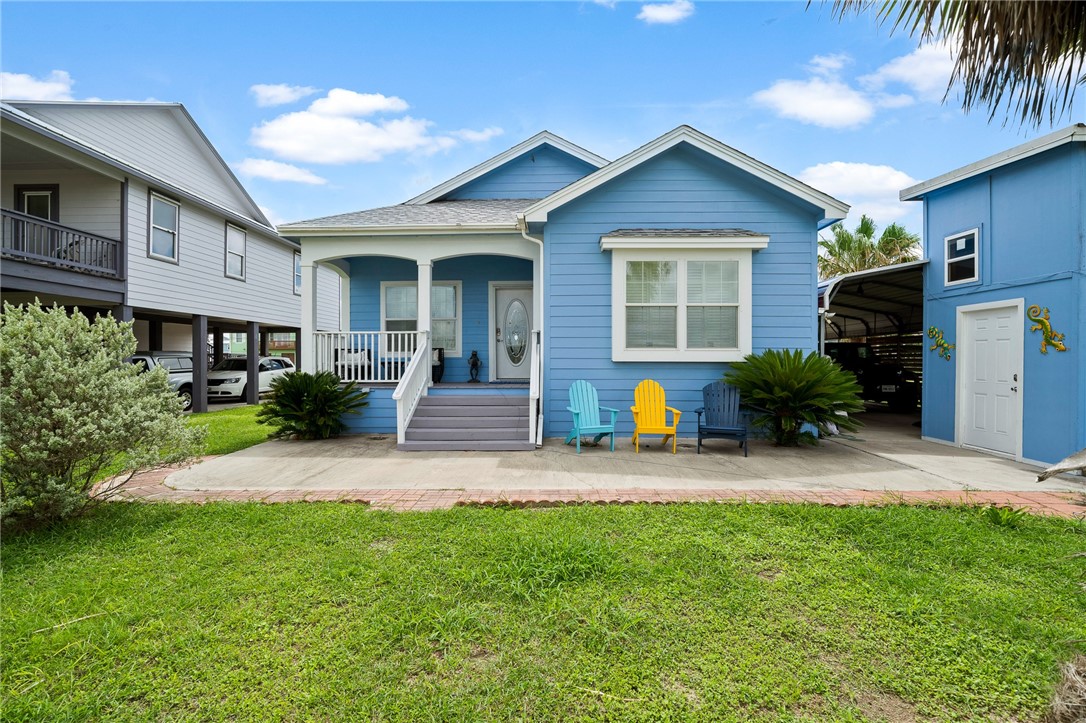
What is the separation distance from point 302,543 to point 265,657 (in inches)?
55.3

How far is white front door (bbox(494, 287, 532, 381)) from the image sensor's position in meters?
11.1

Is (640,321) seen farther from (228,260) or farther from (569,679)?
(228,260)

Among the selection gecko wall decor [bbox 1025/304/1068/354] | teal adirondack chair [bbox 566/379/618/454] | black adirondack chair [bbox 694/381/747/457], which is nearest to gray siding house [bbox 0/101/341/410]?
teal adirondack chair [bbox 566/379/618/454]

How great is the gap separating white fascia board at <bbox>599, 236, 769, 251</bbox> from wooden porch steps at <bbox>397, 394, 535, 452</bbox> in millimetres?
3024

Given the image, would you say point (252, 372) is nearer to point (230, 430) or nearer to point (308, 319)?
point (230, 430)

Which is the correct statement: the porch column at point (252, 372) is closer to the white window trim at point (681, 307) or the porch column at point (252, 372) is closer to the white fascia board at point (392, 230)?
the white fascia board at point (392, 230)

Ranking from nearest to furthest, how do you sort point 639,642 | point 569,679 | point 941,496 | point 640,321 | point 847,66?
point 569,679 → point 639,642 → point 941,496 → point 640,321 → point 847,66

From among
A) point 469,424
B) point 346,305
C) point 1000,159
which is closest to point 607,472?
point 469,424

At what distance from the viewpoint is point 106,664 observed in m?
2.39

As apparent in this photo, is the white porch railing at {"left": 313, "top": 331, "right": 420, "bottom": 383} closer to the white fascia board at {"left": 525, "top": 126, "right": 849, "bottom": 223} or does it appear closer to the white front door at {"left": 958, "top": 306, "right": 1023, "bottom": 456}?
the white fascia board at {"left": 525, "top": 126, "right": 849, "bottom": 223}

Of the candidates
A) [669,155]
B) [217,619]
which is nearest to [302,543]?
[217,619]

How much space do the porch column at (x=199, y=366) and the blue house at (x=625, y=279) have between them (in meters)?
6.72

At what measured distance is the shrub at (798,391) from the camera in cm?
746

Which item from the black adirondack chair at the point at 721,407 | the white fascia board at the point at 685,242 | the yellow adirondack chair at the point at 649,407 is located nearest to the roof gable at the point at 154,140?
the white fascia board at the point at 685,242
